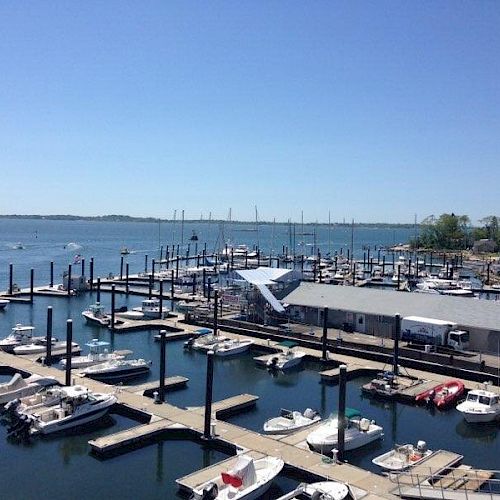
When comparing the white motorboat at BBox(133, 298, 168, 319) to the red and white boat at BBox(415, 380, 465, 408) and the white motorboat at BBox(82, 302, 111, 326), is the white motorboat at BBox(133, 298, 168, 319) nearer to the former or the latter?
the white motorboat at BBox(82, 302, 111, 326)

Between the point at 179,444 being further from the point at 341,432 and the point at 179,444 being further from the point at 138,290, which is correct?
the point at 138,290

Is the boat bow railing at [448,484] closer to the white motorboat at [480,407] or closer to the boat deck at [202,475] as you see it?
the boat deck at [202,475]

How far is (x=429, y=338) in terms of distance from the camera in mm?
43906

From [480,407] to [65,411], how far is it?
856 inches

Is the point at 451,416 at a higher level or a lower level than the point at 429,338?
lower

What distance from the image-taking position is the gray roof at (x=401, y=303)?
1740 inches

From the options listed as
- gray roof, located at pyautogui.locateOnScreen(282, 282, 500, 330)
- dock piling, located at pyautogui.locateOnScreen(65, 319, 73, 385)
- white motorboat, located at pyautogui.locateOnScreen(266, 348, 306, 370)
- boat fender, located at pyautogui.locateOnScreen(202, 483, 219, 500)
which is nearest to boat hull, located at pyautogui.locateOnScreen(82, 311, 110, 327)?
gray roof, located at pyautogui.locateOnScreen(282, 282, 500, 330)

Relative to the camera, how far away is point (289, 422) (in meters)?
30.8

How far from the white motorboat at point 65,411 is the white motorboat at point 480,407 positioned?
1876 cm

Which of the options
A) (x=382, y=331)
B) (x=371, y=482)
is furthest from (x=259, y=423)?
(x=382, y=331)

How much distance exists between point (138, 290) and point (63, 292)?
1025 centimetres

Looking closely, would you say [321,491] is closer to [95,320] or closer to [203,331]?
[203,331]

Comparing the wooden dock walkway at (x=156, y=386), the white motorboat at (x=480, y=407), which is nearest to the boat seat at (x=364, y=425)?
the white motorboat at (x=480, y=407)

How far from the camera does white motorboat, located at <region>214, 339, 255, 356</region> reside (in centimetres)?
4672
